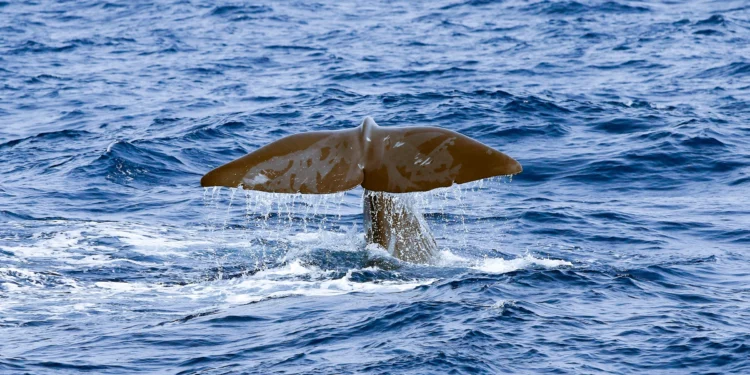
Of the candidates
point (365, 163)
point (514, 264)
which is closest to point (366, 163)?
point (365, 163)

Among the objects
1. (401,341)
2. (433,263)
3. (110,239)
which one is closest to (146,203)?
(110,239)

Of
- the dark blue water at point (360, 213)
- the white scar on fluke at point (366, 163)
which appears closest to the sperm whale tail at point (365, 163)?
the white scar on fluke at point (366, 163)

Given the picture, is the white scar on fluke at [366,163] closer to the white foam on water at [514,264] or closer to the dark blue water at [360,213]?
the dark blue water at [360,213]

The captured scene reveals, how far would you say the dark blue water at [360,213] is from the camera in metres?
9.48

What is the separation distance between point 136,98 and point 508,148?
9.54m

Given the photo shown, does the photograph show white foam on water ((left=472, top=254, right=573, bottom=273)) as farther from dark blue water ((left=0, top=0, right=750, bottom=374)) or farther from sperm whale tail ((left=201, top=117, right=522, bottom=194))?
sperm whale tail ((left=201, top=117, right=522, bottom=194))

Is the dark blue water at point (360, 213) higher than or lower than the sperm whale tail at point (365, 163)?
lower

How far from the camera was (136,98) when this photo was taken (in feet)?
81.5

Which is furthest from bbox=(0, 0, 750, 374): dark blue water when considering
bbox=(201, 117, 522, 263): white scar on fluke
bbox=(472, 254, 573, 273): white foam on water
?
bbox=(201, 117, 522, 263): white scar on fluke

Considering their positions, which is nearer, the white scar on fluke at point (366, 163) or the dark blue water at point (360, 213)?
the dark blue water at point (360, 213)

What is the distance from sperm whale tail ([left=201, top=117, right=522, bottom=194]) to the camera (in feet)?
31.5

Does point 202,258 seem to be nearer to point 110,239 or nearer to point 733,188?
point 110,239

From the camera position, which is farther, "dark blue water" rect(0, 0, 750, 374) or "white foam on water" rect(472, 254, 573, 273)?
"white foam on water" rect(472, 254, 573, 273)

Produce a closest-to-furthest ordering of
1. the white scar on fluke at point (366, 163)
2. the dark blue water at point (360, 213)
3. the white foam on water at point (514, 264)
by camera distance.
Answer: the dark blue water at point (360, 213) → the white scar on fluke at point (366, 163) → the white foam on water at point (514, 264)
